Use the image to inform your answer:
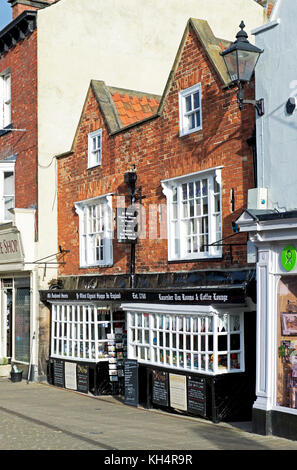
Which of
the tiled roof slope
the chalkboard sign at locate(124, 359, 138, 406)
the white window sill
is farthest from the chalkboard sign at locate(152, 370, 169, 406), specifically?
the tiled roof slope

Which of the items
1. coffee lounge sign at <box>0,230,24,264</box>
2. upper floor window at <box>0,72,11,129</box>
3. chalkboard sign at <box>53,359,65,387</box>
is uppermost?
upper floor window at <box>0,72,11,129</box>

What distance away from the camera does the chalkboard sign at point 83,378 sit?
17.0 meters

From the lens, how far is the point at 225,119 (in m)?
13.2

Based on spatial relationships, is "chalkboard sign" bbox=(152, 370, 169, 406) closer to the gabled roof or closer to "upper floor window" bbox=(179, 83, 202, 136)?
"upper floor window" bbox=(179, 83, 202, 136)

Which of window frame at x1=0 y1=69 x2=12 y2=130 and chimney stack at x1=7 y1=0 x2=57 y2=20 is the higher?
chimney stack at x1=7 y1=0 x2=57 y2=20

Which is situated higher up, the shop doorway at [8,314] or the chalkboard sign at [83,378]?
the shop doorway at [8,314]

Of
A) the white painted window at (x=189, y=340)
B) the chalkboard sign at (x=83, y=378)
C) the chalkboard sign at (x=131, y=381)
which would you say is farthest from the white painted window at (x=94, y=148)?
the chalkboard sign at (x=131, y=381)

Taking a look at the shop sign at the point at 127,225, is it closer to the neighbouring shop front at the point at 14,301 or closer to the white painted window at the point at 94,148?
the white painted window at the point at 94,148

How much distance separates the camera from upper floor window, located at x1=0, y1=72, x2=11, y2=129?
869 inches

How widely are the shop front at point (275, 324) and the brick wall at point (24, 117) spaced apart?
10.0 metres

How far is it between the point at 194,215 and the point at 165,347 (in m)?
2.78

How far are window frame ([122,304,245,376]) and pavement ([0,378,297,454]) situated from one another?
1.02 m

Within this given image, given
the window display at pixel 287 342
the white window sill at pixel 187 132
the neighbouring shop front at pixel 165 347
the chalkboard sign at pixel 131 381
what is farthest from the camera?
the chalkboard sign at pixel 131 381
